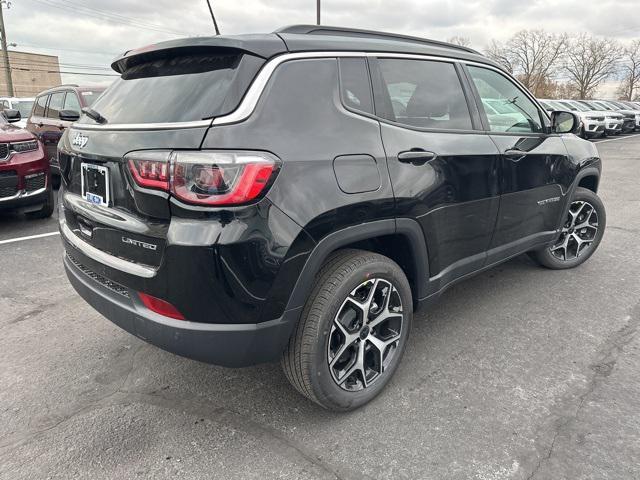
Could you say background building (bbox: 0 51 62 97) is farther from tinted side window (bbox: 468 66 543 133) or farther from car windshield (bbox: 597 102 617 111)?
tinted side window (bbox: 468 66 543 133)

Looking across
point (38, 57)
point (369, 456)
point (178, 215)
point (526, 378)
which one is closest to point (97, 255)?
point (178, 215)

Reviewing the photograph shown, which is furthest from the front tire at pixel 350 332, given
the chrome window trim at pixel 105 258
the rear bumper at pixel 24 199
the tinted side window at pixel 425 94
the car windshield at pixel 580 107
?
the car windshield at pixel 580 107

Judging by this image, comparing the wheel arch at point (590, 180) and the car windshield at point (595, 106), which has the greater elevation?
the wheel arch at point (590, 180)

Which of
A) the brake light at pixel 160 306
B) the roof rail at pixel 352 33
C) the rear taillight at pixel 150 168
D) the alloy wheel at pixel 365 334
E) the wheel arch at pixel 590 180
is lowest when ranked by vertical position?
the alloy wheel at pixel 365 334

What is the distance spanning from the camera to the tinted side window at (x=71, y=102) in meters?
7.89

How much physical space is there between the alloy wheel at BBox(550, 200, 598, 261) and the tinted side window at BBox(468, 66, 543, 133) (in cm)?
102

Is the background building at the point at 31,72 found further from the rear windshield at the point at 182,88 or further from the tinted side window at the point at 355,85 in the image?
the tinted side window at the point at 355,85

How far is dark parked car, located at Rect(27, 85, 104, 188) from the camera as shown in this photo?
26.1ft

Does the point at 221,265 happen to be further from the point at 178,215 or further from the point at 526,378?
the point at 526,378

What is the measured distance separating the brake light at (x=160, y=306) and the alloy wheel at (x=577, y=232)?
3.51 metres

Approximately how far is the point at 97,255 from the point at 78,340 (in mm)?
1194

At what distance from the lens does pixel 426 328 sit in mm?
3307

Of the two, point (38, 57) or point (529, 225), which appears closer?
point (529, 225)

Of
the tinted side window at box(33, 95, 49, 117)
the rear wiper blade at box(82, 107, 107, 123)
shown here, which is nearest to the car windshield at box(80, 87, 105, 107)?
the tinted side window at box(33, 95, 49, 117)
